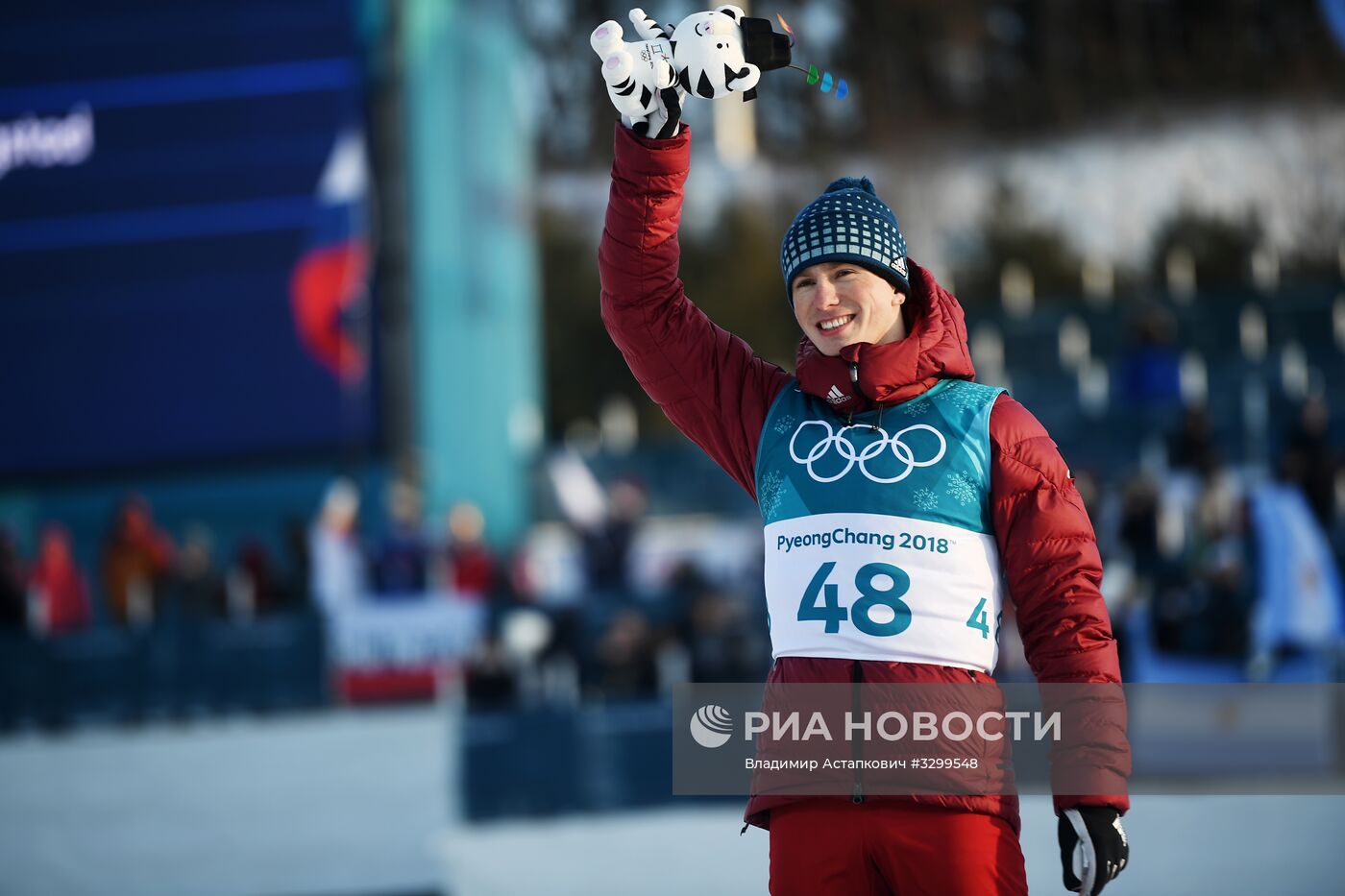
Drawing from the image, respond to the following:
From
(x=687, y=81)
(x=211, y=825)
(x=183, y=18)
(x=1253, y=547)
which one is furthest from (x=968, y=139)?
(x=687, y=81)

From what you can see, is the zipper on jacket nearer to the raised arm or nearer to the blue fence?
the raised arm

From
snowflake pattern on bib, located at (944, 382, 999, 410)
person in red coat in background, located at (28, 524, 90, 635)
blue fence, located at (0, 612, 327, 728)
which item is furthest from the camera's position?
person in red coat in background, located at (28, 524, 90, 635)

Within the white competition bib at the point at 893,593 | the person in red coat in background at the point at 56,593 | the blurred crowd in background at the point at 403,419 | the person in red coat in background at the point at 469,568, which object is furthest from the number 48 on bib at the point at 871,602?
the person in red coat in background at the point at 56,593

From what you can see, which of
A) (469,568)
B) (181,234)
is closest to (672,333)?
(469,568)

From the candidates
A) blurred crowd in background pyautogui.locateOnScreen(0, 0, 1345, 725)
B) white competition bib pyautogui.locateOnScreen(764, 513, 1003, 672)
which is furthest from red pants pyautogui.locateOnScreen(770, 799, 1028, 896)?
blurred crowd in background pyautogui.locateOnScreen(0, 0, 1345, 725)

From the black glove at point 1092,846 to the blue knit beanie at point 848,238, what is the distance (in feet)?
3.04

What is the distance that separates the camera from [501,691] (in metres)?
8.80

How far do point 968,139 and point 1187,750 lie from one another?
1524cm

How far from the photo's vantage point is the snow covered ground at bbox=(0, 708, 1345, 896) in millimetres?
6895

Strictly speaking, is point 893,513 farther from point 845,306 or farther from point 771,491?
point 845,306

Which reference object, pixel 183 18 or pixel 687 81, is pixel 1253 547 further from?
pixel 183 18

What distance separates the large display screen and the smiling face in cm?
957

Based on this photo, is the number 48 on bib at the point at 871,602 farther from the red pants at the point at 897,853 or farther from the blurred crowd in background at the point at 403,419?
the blurred crowd in background at the point at 403,419

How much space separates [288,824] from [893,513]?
6.57m
